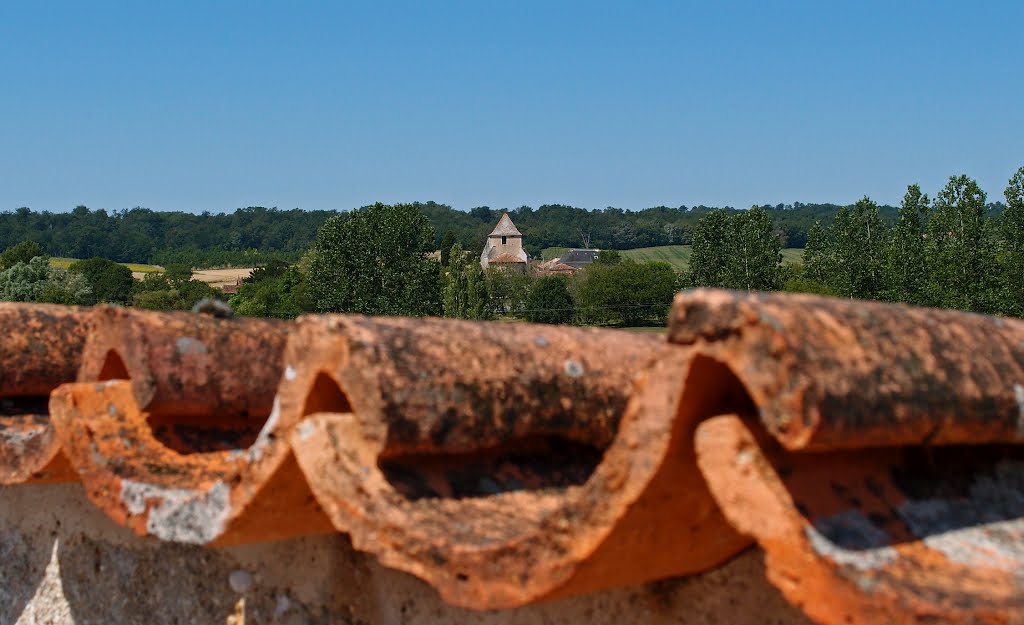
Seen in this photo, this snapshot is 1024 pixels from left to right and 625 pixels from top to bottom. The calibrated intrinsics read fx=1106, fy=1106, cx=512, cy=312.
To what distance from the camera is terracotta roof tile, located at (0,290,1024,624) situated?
1480 millimetres

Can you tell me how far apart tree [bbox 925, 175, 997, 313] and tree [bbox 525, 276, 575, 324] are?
28479 millimetres

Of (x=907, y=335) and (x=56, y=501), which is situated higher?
(x=907, y=335)

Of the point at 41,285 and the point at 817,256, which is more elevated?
the point at 817,256

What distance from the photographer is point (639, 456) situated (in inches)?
64.4

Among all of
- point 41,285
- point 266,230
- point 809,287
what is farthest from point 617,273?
point 266,230

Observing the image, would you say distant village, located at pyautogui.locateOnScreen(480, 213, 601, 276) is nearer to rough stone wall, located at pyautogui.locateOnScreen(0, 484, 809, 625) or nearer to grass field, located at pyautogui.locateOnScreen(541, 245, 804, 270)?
grass field, located at pyautogui.locateOnScreen(541, 245, 804, 270)

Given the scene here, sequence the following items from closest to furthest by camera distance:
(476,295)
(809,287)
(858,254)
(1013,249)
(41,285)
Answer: (1013,249)
(41,285)
(809,287)
(858,254)
(476,295)

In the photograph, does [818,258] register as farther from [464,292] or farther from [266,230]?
[266,230]

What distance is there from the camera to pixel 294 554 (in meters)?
3.05

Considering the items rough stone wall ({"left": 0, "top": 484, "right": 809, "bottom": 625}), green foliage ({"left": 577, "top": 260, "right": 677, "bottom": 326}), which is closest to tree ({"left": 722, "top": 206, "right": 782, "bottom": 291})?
green foliage ({"left": 577, "top": 260, "right": 677, "bottom": 326})

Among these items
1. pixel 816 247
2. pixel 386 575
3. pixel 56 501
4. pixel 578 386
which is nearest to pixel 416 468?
pixel 578 386

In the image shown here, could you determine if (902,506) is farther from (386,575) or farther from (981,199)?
(981,199)

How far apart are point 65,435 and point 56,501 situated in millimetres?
1112

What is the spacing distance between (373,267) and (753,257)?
25606 mm
